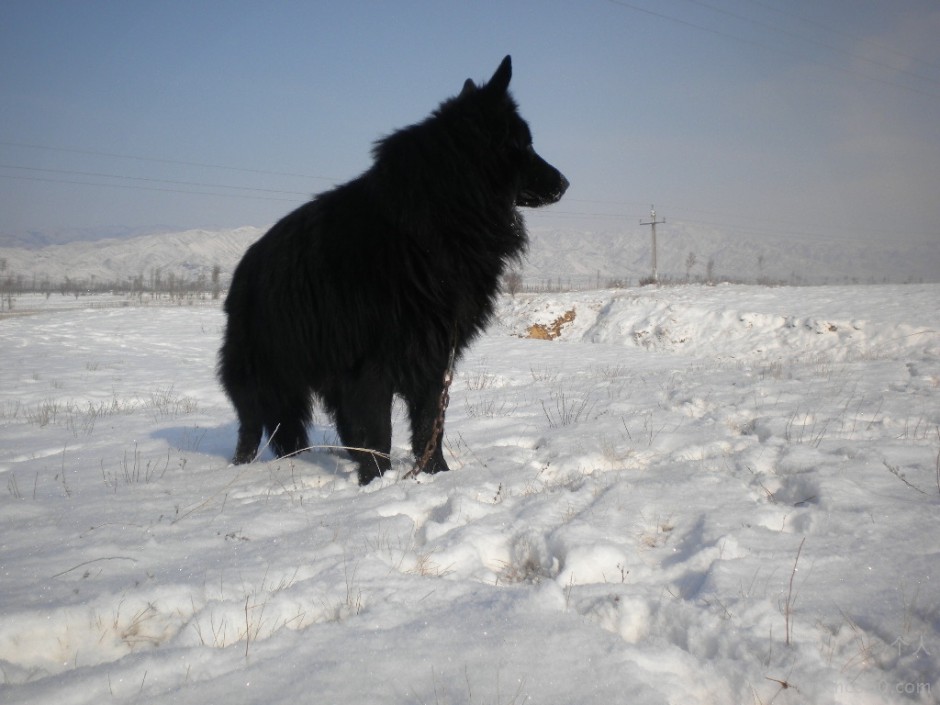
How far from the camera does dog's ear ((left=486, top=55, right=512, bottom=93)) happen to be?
334 centimetres

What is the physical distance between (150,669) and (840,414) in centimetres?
454

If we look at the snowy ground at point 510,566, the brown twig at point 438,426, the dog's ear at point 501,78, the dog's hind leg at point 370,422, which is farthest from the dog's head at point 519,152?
the snowy ground at point 510,566

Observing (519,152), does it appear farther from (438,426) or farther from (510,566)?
(510,566)

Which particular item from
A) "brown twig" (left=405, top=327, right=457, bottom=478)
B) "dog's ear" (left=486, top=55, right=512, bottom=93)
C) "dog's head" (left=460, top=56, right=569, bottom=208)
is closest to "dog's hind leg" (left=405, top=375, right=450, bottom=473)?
"brown twig" (left=405, top=327, right=457, bottom=478)

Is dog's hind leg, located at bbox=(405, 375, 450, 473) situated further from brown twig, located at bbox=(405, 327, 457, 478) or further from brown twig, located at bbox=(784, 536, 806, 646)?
brown twig, located at bbox=(784, 536, 806, 646)

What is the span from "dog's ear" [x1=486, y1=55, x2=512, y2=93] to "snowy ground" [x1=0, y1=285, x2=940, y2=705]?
231cm

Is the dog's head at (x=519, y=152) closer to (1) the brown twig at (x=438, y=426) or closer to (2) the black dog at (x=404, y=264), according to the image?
(2) the black dog at (x=404, y=264)

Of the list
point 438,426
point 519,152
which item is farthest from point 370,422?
point 519,152

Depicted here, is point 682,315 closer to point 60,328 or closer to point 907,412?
point 907,412

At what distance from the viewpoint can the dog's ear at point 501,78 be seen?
3342mm

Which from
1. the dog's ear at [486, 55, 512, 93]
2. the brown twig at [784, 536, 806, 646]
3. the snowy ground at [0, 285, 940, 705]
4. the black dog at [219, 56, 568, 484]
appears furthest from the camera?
the dog's ear at [486, 55, 512, 93]

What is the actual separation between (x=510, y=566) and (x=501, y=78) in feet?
9.13

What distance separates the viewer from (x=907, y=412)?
13.4ft

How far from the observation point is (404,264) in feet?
10.6
